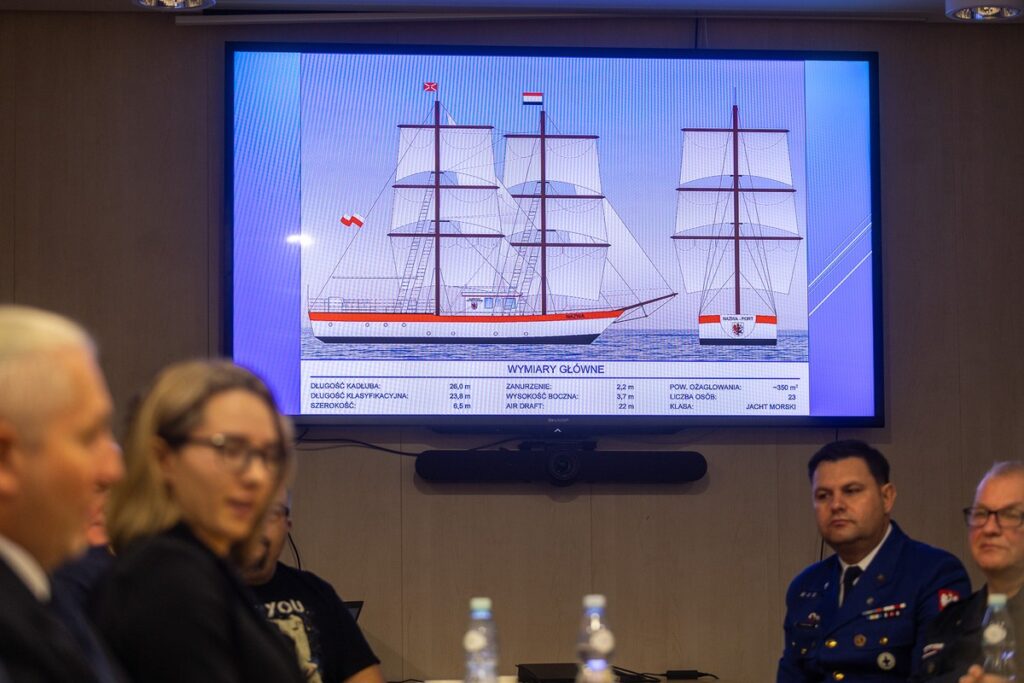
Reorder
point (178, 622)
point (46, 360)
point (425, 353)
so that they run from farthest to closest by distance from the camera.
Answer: point (425, 353) < point (178, 622) < point (46, 360)

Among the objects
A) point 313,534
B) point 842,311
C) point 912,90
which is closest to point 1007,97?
point 912,90

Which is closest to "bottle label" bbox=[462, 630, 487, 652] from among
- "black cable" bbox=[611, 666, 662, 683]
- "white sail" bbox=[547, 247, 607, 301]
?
"black cable" bbox=[611, 666, 662, 683]

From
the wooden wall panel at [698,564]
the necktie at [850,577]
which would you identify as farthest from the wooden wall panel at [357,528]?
the necktie at [850,577]

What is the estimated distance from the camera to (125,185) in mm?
4602

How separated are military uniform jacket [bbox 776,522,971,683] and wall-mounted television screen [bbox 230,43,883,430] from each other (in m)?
1.29

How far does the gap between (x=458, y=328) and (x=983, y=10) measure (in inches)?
84.9

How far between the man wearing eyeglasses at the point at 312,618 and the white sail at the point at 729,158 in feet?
7.22

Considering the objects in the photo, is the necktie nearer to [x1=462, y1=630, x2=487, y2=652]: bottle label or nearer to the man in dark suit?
[x1=462, y1=630, x2=487, y2=652]: bottle label

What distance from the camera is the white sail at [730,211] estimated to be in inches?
184

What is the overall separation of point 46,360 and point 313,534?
130 inches

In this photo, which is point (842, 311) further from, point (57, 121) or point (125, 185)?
point (57, 121)

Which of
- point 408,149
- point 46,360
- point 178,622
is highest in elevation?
point 408,149

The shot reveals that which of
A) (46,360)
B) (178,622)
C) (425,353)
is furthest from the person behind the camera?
(425,353)

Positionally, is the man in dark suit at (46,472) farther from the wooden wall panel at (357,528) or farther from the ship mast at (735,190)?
the ship mast at (735,190)
